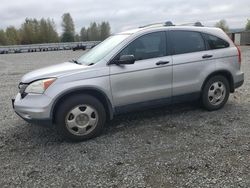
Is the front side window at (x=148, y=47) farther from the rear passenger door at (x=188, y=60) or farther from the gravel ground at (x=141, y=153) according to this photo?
the gravel ground at (x=141, y=153)

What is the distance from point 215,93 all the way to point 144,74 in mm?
1808

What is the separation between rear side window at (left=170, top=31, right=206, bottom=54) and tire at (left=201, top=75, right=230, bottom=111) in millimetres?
714

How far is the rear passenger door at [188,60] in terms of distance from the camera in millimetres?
5934

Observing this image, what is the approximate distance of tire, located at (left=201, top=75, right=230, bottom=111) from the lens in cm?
636

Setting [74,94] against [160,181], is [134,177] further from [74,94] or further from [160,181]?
[74,94]

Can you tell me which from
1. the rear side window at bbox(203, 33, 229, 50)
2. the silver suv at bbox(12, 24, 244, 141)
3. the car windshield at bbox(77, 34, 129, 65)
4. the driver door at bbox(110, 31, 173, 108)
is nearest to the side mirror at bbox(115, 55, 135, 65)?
the silver suv at bbox(12, 24, 244, 141)

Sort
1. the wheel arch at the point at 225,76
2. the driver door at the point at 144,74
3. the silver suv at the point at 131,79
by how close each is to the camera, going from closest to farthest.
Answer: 1. the silver suv at the point at 131,79
2. the driver door at the point at 144,74
3. the wheel arch at the point at 225,76

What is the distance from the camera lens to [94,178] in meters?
3.96

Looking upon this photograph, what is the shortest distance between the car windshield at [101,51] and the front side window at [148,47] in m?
0.25

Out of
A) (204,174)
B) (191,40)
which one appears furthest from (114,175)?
(191,40)

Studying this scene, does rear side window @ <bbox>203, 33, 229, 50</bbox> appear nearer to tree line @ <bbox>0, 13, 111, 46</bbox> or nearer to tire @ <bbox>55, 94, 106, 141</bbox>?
tire @ <bbox>55, 94, 106, 141</bbox>

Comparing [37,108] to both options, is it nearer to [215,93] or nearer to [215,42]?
[215,93]

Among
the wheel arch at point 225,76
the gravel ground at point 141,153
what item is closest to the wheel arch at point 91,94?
the gravel ground at point 141,153

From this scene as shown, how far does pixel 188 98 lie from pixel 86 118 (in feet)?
7.02
